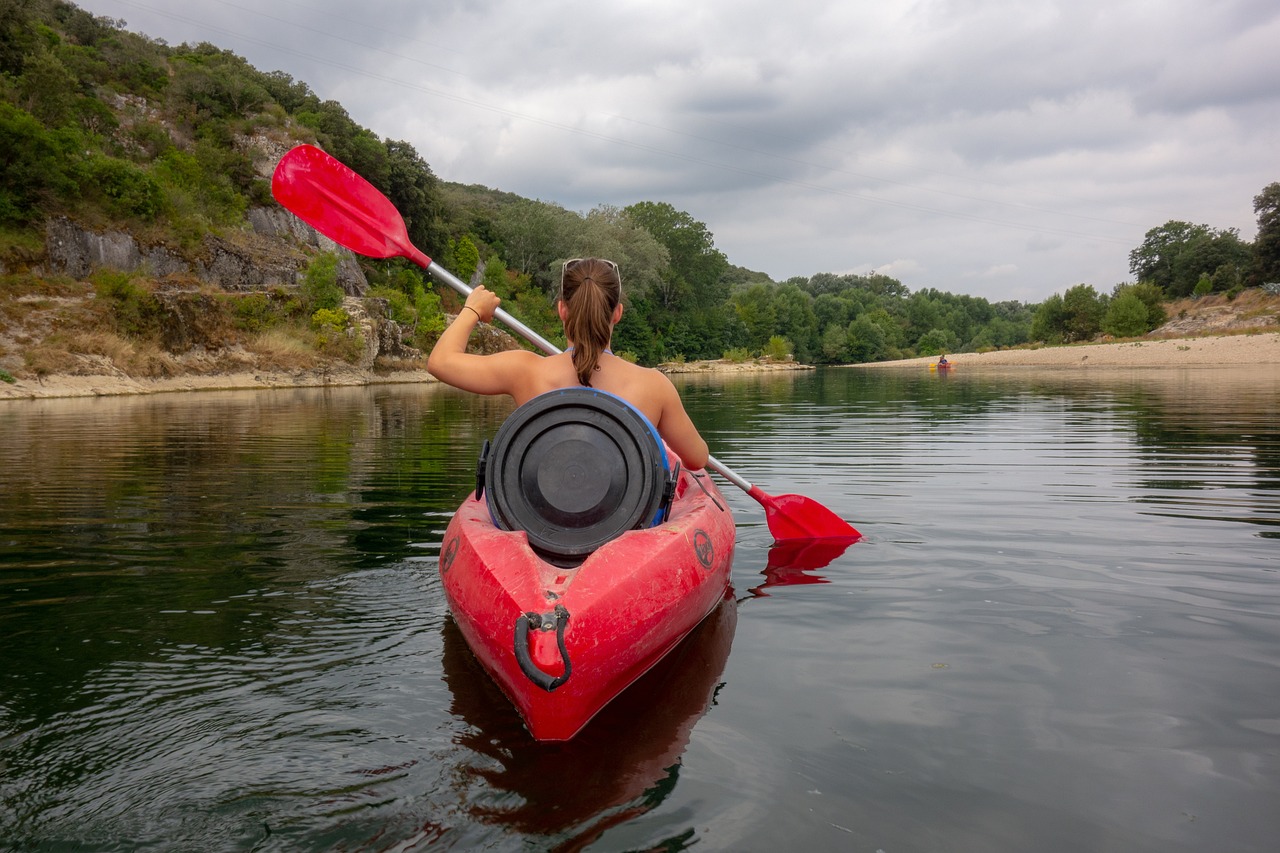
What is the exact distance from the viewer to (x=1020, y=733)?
2.99m

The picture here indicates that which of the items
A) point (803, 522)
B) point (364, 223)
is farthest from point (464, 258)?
point (803, 522)

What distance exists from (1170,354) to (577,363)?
5328 cm

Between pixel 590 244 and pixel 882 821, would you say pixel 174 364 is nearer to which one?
pixel 882 821

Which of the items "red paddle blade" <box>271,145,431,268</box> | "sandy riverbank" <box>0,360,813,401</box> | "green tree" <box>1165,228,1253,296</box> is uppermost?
"green tree" <box>1165,228,1253,296</box>

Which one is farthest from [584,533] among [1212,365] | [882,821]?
[1212,365]

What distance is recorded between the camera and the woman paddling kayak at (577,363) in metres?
3.69

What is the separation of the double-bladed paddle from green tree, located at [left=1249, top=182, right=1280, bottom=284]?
70780 millimetres

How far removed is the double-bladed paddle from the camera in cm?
615

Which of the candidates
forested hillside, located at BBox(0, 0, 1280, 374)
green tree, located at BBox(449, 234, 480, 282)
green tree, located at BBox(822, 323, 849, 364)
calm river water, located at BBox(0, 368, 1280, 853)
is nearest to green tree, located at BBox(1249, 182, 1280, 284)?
forested hillside, located at BBox(0, 0, 1280, 374)

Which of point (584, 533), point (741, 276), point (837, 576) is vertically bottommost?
point (837, 576)

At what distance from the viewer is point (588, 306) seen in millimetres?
3656

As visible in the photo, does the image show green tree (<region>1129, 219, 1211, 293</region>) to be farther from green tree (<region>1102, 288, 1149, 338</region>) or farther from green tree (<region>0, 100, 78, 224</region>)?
green tree (<region>0, 100, 78, 224</region>)

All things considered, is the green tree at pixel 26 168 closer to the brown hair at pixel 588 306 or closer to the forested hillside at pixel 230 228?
the forested hillside at pixel 230 228

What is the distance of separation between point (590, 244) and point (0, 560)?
215 ft
